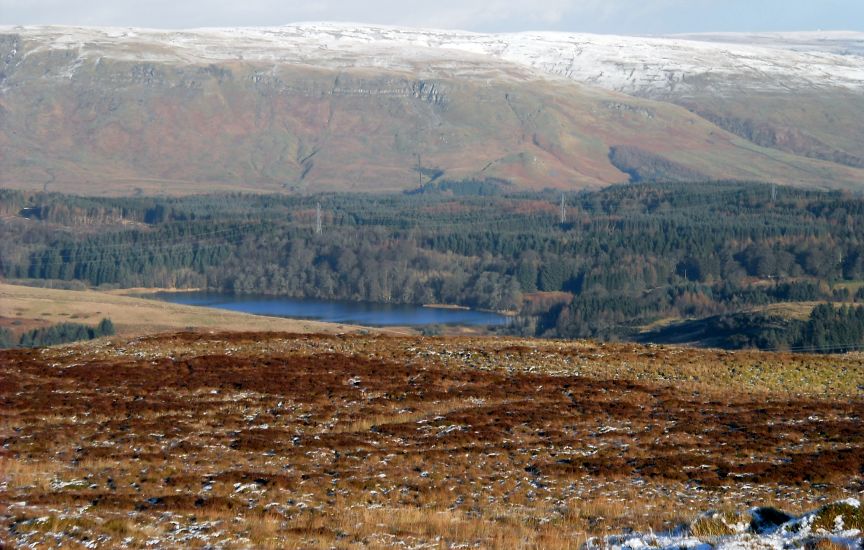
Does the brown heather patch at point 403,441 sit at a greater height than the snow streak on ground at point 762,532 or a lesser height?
lesser

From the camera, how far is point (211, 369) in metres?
46.2

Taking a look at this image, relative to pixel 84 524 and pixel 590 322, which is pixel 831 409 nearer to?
pixel 84 524

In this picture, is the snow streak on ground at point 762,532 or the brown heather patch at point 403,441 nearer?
the snow streak on ground at point 762,532

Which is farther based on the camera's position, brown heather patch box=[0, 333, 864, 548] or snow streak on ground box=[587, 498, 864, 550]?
brown heather patch box=[0, 333, 864, 548]

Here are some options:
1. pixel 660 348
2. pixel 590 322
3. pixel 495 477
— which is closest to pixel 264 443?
pixel 495 477

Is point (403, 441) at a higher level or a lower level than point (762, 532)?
lower

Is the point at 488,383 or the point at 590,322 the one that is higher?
the point at 488,383

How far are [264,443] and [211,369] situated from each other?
13421 millimetres

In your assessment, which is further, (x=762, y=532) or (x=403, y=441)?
(x=403, y=441)

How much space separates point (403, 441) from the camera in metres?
34.3

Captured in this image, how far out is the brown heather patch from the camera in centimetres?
2392

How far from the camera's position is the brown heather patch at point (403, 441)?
2392cm

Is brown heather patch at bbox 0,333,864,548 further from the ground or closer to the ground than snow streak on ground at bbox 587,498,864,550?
closer to the ground

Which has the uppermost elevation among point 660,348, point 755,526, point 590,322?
point 755,526
